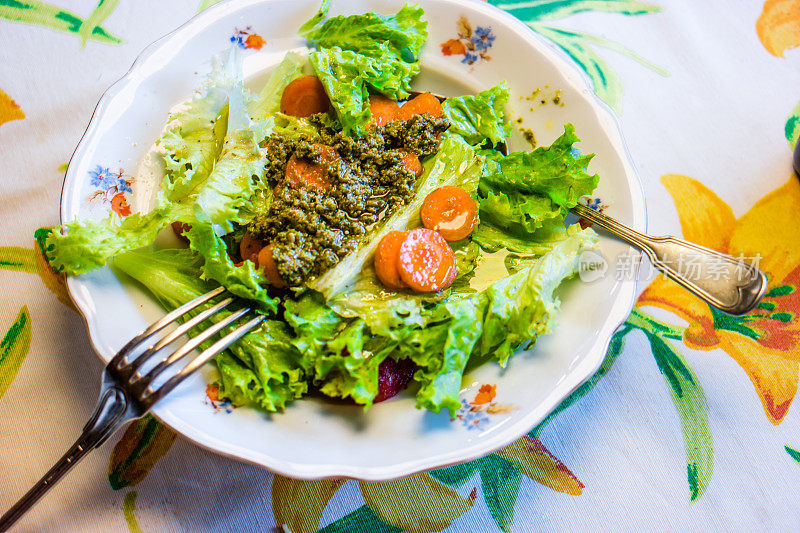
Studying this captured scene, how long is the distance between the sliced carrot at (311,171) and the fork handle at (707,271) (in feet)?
3.01

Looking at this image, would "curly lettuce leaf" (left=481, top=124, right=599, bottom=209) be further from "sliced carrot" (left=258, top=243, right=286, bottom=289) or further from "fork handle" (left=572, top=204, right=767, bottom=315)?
"sliced carrot" (left=258, top=243, right=286, bottom=289)

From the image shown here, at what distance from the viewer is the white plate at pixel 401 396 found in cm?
138

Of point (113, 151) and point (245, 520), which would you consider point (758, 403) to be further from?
point (113, 151)

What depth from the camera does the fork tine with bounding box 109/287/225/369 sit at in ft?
4.24

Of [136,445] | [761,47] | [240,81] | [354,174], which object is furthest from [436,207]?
[761,47]

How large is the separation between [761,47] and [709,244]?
988mm

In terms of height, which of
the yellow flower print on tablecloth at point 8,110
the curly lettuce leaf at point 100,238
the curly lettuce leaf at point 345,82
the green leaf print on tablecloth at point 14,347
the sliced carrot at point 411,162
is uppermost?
the curly lettuce leaf at point 345,82

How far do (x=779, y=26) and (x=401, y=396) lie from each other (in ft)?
7.47

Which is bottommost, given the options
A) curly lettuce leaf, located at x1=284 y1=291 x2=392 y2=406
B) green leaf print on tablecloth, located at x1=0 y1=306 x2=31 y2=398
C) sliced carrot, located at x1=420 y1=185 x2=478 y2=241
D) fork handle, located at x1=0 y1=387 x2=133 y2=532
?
green leaf print on tablecloth, located at x1=0 y1=306 x2=31 y2=398

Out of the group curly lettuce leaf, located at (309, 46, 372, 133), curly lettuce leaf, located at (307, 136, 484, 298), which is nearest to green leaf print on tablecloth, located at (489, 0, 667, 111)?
curly lettuce leaf, located at (307, 136, 484, 298)

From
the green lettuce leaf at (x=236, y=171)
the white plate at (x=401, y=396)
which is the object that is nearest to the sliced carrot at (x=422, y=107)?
the white plate at (x=401, y=396)

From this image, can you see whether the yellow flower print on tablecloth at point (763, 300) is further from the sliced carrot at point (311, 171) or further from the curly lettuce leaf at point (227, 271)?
the curly lettuce leaf at point (227, 271)

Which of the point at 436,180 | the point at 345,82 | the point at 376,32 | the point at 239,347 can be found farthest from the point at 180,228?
the point at 376,32

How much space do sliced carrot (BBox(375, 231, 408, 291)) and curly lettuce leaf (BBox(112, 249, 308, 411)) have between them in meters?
0.33
